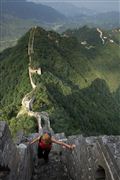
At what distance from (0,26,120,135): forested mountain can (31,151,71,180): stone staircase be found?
53.3 feet

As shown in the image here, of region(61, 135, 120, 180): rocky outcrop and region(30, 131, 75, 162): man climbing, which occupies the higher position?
region(61, 135, 120, 180): rocky outcrop

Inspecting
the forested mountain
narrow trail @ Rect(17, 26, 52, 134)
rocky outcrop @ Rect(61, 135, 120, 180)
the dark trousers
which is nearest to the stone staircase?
the dark trousers

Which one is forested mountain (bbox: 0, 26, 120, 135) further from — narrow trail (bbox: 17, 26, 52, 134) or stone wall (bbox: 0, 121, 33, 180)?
stone wall (bbox: 0, 121, 33, 180)

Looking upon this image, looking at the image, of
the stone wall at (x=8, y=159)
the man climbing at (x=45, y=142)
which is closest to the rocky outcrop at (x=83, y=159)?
the stone wall at (x=8, y=159)

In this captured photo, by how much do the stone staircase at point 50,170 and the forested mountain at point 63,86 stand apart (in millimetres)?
16244

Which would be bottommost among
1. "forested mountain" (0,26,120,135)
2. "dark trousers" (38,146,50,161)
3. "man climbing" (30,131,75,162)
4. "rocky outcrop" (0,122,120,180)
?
"forested mountain" (0,26,120,135)

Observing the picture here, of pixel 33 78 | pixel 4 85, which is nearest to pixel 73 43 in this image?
pixel 4 85

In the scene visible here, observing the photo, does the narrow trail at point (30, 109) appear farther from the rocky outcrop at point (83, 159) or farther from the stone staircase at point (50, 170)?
the rocky outcrop at point (83, 159)

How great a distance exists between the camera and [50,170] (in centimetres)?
1469

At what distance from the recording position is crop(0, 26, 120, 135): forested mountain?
4500cm

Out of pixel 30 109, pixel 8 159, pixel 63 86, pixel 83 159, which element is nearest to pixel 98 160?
pixel 83 159

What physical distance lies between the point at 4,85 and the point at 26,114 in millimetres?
49472

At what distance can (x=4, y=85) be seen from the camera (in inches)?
3435

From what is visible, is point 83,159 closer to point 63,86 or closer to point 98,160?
point 98,160
